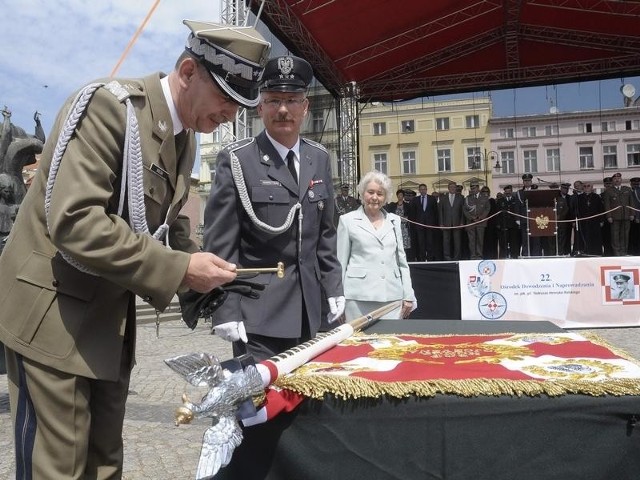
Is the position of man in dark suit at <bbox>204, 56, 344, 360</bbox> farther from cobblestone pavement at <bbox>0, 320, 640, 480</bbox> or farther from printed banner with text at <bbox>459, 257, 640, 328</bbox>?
printed banner with text at <bbox>459, 257, 640, 328</bbox>

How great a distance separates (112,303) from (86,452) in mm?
364

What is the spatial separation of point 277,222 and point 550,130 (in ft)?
66.9

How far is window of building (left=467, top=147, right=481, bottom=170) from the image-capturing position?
76.5 feet

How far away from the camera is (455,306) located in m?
8.16

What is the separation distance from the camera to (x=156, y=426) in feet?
13.4

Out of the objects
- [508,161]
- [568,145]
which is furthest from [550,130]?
[508,161]

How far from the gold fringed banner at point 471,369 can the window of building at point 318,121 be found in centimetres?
1591

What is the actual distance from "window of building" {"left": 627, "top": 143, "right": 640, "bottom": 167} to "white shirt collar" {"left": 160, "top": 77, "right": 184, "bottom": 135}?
20393 mm

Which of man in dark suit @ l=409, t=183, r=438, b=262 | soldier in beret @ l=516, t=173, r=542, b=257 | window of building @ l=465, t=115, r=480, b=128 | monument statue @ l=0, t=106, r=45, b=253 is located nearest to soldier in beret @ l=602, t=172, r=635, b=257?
soldier in beret @ l=516, t=173, r=542, b=257

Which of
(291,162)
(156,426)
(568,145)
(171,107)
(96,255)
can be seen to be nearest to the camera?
(96,255)

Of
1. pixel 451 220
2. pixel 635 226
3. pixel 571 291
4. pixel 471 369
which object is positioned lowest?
pixel 571 291

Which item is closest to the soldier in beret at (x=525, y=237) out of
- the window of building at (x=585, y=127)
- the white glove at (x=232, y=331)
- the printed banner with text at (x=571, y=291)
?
the printed banner with text at (x=571, y=291)

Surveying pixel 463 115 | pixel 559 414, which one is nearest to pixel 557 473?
pixel 559 414

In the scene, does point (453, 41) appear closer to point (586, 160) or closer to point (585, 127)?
point (585, 127)
